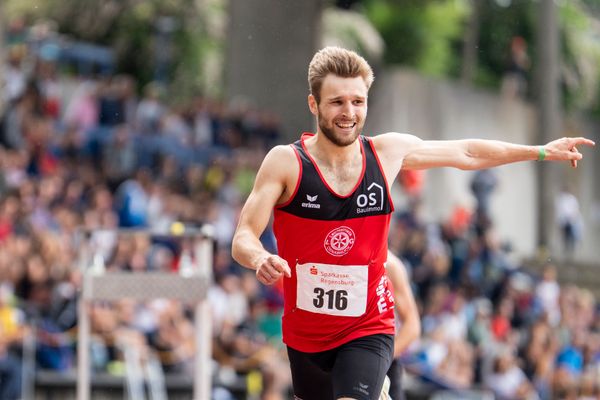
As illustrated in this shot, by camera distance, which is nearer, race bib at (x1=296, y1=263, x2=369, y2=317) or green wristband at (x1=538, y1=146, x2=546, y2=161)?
race bib at (x1=296, y1=263, x2=369, y2=317)

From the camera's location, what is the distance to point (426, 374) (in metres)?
14.7

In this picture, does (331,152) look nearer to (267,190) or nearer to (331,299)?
(267,190)

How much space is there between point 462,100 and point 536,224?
3.33 m

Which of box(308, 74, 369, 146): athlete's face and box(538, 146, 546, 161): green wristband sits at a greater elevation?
box(308, 74, 369, 146): athlete's face

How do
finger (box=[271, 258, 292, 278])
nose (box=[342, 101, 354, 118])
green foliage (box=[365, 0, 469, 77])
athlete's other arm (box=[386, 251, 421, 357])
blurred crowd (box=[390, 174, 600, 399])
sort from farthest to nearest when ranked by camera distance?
1. green foliage (box=[365, 0, 469, 77])
2. blurred crowd (box=[390, 174, 600, 399])
3. athlete's other arm (box=[386, 251, 421, 357])
4. nose (box=[342, 101, 354, 118])
5. finger (box=[271, 258, 292, 278])

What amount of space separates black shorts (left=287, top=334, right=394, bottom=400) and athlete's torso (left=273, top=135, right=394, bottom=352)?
0.06 m

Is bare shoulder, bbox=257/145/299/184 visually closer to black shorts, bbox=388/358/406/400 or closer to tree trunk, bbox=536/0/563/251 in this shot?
black shorts, bbox=388/358/406/400

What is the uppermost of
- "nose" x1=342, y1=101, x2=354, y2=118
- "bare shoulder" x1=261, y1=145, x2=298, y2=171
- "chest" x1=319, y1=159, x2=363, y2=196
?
"nose" x1=342, y1=101, x2=354, y2=118

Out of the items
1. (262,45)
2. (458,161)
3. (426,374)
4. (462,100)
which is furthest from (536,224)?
(458,161)

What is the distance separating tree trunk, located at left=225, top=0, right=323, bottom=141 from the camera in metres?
24.1

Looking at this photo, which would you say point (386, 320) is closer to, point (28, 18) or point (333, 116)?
point (333, 116)

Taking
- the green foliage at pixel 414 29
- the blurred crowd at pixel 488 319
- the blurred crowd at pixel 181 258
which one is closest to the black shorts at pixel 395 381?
the blurred crowd at pixel 181 258

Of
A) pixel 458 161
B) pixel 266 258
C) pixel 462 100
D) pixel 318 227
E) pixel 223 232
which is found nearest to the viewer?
pixel 266 258

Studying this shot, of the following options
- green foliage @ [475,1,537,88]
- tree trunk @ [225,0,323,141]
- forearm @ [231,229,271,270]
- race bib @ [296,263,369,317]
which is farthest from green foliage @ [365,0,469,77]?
forearm @ [231,229,271,270]
